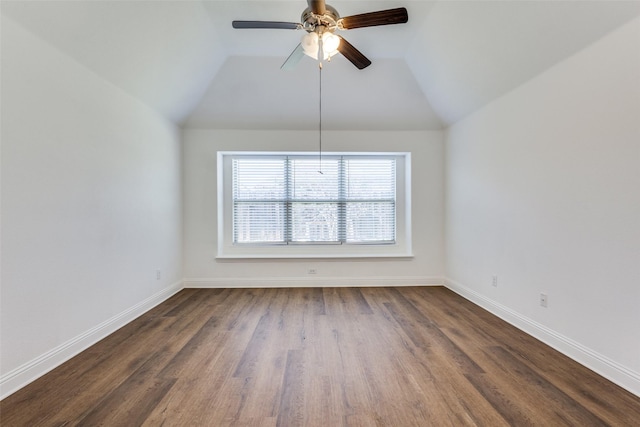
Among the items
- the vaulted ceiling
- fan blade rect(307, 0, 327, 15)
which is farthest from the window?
fan blade rect(307, 0, 327, 15)

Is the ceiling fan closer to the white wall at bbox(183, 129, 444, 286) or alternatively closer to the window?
the white wall at bbox(183, 129, 444, 286)

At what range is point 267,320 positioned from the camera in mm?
2766

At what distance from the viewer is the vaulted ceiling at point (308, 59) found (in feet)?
6.22

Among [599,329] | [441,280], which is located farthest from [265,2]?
[441,280]

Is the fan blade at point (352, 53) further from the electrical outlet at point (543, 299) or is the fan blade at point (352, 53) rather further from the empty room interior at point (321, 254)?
the electrical outlet at point (543, 299)

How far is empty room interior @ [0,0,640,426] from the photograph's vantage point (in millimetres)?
1646

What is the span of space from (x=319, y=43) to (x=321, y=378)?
2.41m

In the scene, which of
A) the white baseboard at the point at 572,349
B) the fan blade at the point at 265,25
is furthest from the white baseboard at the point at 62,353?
the white baseboard at the point at 572,349

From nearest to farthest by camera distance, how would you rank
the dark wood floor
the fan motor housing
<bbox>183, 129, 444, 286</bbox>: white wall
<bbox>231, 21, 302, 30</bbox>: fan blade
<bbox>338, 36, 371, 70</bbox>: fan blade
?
1. the dark wood floor
2. the fan motor housing
3. <bbox>231, 21, 302, 30</bbox>: fan blade
4. <bbox>338, 36, 371, 70</bbox>: fan blade
5. <bbox>183, 129, 444, 286</bbox>: white wall

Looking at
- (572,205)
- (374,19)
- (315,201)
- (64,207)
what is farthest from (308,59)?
(572,205)

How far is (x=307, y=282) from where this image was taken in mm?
3973

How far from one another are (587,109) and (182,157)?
14.5 ft

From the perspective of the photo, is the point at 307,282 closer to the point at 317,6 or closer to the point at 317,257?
the point at 317,257

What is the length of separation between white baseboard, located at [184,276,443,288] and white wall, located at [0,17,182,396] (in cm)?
94
